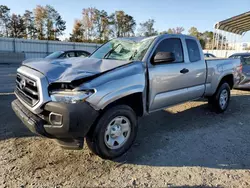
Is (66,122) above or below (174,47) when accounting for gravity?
below

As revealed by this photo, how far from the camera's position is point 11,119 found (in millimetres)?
4809

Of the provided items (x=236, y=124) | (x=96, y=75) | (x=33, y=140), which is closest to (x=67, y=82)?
(x=96, y=75)

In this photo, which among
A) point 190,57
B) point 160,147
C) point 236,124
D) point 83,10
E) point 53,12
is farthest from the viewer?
point 83,10

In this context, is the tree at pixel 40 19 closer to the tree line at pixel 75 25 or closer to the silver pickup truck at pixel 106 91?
the tree line at pixel 75 25

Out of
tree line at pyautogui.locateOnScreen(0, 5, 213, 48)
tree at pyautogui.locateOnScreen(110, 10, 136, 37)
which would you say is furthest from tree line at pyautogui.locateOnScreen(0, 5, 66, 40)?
tree at pyautogui.locateOnScreen(110, 10, 136, 37)

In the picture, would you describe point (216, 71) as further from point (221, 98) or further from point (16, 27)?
point (16, 27)

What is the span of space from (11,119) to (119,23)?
4749 centimetres

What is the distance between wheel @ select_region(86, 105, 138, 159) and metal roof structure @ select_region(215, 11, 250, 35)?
22.9m

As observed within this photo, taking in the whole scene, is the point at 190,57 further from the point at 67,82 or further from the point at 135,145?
the point at 67,82

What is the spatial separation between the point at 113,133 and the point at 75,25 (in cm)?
4889

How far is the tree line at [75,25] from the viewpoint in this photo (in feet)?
139

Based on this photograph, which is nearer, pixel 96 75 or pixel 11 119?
pixel 96 75

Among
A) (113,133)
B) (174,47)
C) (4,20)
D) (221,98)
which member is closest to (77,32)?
(4,20)

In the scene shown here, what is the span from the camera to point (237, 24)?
25953 mm
